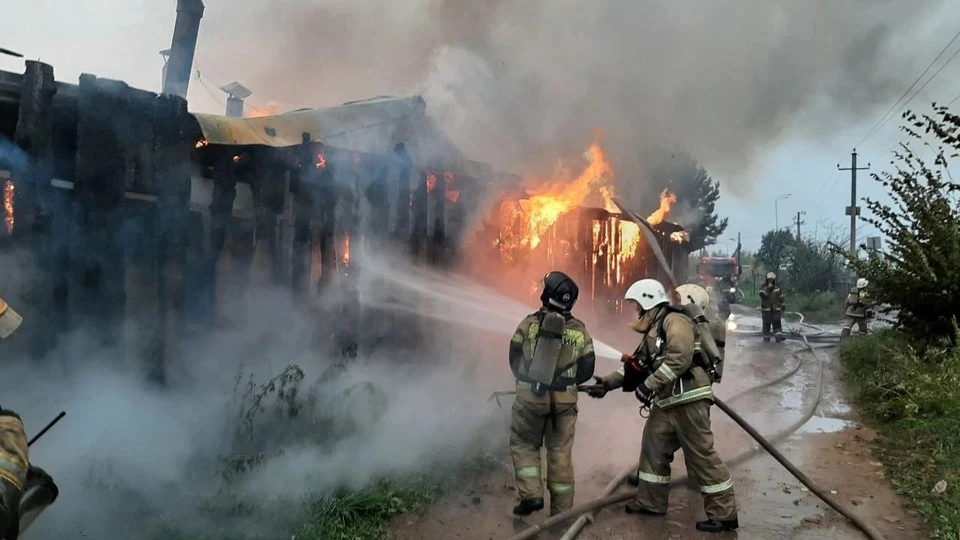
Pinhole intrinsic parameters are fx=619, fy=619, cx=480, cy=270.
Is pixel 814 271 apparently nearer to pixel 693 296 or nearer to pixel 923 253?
pixel 923 253

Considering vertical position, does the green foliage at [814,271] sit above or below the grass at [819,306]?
above

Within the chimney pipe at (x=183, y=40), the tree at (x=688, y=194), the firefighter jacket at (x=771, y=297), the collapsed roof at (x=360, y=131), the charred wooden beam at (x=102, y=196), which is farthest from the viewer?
the tree at (x=688, y=194)

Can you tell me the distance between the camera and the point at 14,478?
2455 millimetres

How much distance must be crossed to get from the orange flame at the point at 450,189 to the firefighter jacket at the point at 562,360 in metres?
Result: 3.20

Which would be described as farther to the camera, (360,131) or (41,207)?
(360,131)

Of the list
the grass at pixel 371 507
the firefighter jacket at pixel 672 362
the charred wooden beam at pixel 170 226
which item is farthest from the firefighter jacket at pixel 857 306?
the charred wooden beam at pixel 170 226

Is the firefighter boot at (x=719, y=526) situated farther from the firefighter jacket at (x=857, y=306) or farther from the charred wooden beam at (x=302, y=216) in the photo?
the firefighter jacket at (x=857, y=306)

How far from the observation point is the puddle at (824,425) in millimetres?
7895

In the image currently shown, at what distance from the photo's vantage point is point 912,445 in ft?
21.7

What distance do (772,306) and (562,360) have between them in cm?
1554

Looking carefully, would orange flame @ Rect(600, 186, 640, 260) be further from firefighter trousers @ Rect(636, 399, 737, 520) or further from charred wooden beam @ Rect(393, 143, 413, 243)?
firefighter trousers @ Rect(636, 399, 737, 520)

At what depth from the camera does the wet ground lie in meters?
4.66

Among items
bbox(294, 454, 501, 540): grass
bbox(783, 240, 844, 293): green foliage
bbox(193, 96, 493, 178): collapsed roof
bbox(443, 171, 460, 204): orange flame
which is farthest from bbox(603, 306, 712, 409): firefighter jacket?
bbox(783, 240, 844, 293): green foliage

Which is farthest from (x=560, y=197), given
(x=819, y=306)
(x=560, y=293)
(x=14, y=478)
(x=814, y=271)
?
(x=814, y=271)
